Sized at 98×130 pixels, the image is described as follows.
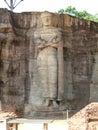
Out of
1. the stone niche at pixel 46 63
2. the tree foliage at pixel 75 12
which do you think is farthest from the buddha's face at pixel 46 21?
the tree foliage at pixel 75 12

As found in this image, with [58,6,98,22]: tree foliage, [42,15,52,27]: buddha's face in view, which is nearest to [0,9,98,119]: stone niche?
[42,15,52,27]: buddha's face

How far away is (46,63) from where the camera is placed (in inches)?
1139

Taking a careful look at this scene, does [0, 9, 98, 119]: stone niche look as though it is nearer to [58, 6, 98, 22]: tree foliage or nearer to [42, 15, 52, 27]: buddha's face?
[42, 15, 52, 27]: buddha's face

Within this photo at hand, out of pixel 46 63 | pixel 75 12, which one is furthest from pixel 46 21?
pixel 75 12

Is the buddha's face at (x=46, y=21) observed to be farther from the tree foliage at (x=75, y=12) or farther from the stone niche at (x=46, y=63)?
the tree foliage at (x=75, y=12)

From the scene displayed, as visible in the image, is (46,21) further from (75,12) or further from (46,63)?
(75,12)

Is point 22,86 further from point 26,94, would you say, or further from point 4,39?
point 4,39

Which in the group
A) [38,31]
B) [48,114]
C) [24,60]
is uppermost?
[38,31]

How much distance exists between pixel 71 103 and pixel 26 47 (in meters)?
5.04

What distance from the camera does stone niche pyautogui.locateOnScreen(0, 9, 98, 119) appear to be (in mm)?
28750

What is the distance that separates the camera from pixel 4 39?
29.2 m

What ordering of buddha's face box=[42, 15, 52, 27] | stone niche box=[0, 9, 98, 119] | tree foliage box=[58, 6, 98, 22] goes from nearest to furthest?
stone niche box=[0, 9, 98, 119]
buddha's face box=[42, 15, 52, 27]
tree foliage box=[58, 6, 98, 22]

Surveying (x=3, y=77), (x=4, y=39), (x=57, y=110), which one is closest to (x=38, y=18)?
(x=4, y=39)

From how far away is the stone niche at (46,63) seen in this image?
28750 mm
